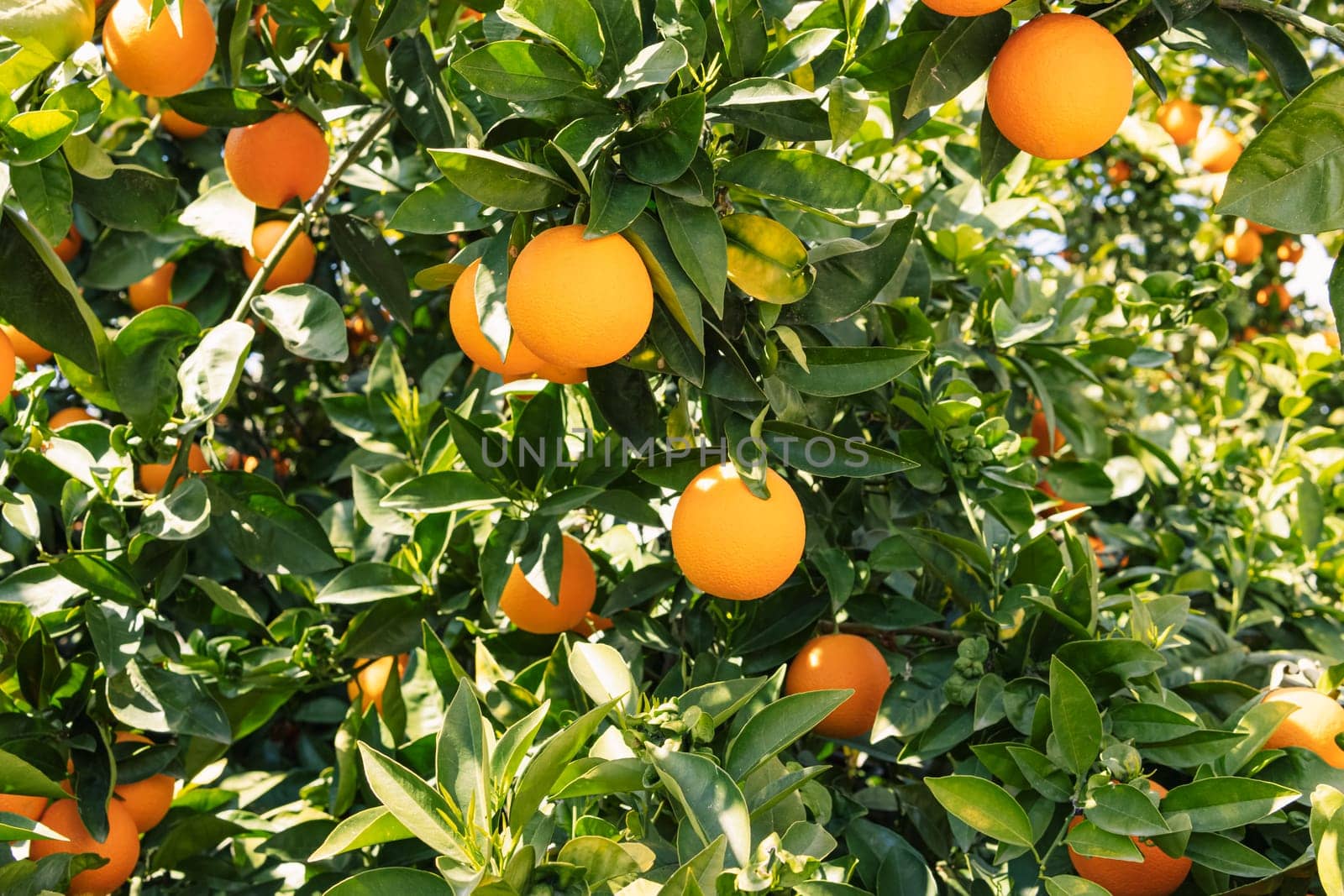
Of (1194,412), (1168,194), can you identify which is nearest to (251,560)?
(1194,412)

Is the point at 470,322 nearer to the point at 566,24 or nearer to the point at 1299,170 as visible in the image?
the point at 566,24

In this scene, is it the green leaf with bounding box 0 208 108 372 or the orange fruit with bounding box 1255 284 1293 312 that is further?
the orange fruit with bounding box 1255 284 1293 312

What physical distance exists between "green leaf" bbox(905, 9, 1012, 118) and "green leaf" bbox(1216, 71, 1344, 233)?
1.14 ft

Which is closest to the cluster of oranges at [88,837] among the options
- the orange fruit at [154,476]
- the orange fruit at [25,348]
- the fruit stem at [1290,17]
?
the orange fruit at [154,476]

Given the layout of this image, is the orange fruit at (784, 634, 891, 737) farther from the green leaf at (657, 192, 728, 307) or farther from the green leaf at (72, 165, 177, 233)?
the green leaf at (72, 165, 177, 233)

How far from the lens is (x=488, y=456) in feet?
5.17

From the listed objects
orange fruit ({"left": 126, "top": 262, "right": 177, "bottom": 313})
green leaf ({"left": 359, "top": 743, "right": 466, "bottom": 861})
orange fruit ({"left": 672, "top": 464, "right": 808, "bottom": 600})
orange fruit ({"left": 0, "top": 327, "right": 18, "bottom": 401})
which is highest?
orange fruit ({"left": 0, "top": 327, "right": 18, "bottom": 401})

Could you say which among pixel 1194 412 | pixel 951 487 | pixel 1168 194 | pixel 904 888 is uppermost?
pixel 951 487

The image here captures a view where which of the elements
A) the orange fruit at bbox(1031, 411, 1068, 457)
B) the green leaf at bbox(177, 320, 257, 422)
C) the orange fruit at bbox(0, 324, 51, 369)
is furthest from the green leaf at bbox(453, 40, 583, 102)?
the orange fruit at bbox(1031, 411, 1068, 457)

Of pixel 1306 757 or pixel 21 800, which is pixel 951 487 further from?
pixel 21 800

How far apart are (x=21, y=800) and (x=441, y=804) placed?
2.46 feet

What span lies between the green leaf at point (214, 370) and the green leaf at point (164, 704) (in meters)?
0.36

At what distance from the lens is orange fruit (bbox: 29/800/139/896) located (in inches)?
56.8

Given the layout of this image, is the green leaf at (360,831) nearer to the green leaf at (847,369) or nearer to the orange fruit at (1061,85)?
A: the green leaf at (847,369)
